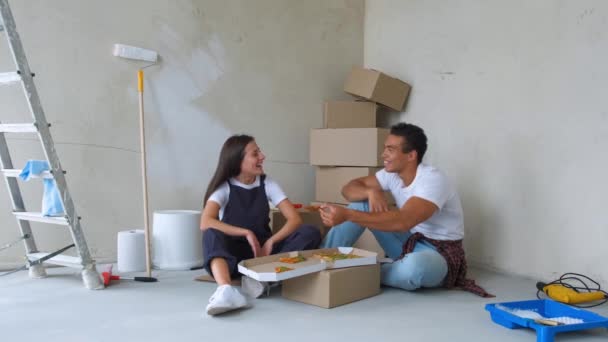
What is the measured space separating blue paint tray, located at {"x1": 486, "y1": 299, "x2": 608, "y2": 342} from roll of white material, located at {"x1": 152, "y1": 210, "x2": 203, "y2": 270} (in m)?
1.69

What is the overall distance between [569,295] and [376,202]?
3.18 ft

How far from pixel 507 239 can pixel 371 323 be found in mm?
1386

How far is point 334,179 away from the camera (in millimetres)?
3617

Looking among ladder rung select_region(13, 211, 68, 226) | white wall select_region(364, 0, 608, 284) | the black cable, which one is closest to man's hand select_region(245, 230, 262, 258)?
ladder rung select_region(13, 211, 68, 226)

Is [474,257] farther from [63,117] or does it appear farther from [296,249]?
[63,117]

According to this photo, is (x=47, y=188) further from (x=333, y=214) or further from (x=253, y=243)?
(x=333, y=214)

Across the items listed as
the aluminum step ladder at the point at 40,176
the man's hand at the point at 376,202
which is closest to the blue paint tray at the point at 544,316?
the man's hand at the point at 376,202

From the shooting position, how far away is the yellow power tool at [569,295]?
2352 mm

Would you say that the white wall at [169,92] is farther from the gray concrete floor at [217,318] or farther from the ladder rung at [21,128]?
the gray concrete floor at [217,318]

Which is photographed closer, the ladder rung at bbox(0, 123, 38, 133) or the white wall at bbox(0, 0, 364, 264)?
the ladder rung at bbox(0, 123, 38, 133)

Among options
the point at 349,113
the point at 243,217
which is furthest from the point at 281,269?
the point at 349,113

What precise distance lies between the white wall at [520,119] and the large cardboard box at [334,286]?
1042mm

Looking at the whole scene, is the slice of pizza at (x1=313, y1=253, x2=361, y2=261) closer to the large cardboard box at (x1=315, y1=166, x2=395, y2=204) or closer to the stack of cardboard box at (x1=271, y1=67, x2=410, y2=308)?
the stack of cardboard box at (x1=271, y1=67, x2=410, y2=308)

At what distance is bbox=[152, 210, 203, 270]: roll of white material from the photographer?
9.78 ft
